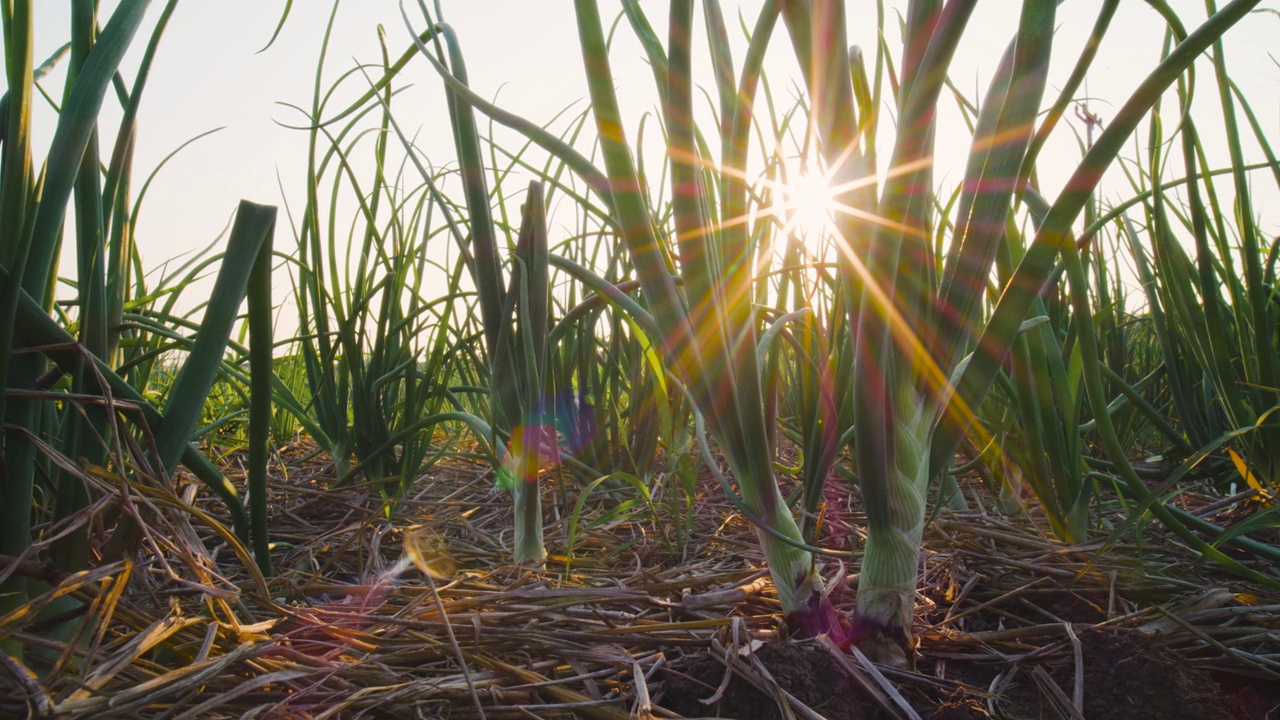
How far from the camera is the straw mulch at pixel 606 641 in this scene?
516 millimetres

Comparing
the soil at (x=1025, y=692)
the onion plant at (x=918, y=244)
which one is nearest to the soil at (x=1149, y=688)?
the soil at (x=1025, y=692)

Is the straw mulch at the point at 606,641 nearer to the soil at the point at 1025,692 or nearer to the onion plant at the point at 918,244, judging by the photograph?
the soil at the point at 1025,692

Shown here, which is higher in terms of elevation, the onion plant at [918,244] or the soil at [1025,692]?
the onion plant at [918,244]

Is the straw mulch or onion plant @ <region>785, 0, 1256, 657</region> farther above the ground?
onion plant @ <region>785, 0, 1256, 657</region>

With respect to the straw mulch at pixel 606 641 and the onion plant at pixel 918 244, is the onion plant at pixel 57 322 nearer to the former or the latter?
the straw mulch at pixel 606 641

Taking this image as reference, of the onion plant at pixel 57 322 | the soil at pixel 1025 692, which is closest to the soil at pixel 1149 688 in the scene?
the soil at pixel 1025 692

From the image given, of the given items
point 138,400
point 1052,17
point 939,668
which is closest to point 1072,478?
point 939,668

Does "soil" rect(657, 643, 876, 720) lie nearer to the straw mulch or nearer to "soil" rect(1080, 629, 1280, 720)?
the straw mulch

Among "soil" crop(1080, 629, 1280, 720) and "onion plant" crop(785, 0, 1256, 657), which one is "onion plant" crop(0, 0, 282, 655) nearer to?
"onion plant" crop(785, 0, 1256, 657)

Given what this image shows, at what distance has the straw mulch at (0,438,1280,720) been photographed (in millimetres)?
516

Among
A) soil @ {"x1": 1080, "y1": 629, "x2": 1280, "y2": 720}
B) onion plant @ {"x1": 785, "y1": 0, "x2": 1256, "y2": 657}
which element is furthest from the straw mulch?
onion plant @ {"x1": 785, "y1": 0, "x2": 1256, "y2": 657}

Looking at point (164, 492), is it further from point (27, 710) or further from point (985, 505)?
point (985, 505)

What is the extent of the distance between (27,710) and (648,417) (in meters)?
1.09

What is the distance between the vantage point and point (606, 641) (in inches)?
27.5
